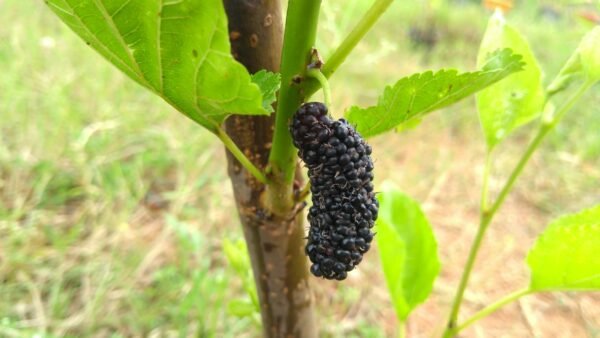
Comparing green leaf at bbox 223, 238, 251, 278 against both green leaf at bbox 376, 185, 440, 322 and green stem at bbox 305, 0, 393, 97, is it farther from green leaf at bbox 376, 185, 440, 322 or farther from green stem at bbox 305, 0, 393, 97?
green stem at bbox 305, 0, 393, 97

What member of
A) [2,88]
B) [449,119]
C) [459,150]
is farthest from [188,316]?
[449,119]

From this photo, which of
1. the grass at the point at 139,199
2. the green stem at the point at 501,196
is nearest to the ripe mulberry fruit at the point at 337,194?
the green stem at the point at 501,196

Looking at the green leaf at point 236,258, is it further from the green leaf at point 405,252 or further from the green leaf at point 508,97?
the green leaf at point 508,97

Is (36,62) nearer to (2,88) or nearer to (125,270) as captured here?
(2,88)

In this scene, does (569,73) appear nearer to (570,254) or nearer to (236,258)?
(570,254)

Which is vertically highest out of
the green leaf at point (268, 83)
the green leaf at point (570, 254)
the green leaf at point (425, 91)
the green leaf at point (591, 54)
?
the green leaf at point (591, 54)

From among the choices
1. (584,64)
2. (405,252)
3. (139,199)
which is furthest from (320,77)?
(139,199)
